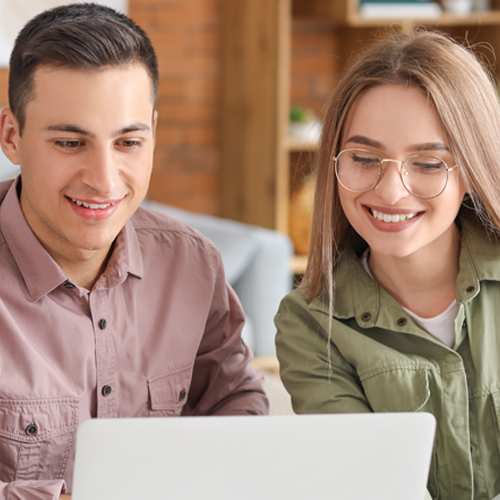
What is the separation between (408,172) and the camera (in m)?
1.17

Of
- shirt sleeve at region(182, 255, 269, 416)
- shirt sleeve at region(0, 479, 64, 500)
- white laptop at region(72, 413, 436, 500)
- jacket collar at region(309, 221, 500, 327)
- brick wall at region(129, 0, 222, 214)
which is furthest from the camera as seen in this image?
brick wall at region(129, 0, 222, 214)

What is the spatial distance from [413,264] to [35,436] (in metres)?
0.68

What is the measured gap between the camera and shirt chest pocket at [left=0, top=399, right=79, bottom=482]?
116cm

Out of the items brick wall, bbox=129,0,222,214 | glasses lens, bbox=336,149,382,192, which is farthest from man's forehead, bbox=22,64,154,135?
brick wall, bbox=129,0,222,214

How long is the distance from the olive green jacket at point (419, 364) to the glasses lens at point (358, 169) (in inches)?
7.7

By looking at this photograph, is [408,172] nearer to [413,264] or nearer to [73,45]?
[413,264]

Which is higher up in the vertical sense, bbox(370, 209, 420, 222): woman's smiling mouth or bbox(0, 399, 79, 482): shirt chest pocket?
bbox(370, 209, 420, 222): woman's smiling mouth

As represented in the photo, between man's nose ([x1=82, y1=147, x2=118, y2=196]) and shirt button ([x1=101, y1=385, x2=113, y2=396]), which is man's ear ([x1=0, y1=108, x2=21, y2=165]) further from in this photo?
shirt button ([x1=101, y1=385, x2=113, y2=396])

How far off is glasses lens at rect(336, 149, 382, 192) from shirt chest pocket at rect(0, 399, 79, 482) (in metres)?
0.56

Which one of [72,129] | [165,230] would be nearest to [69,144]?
[72,129]

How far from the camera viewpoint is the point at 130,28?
1.21 m

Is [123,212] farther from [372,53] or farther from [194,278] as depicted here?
[372,53]

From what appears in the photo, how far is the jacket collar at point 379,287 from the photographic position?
1.25 meters

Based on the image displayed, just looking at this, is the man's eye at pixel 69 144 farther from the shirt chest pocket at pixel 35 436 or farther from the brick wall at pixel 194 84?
the brick wall at pixel 194 84
